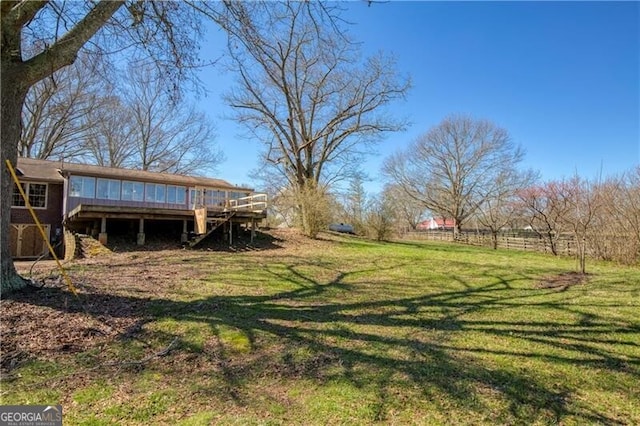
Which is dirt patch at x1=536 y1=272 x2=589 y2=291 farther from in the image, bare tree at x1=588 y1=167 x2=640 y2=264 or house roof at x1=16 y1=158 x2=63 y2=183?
house roof at x1=16 y1=158 x2=63 y2=183

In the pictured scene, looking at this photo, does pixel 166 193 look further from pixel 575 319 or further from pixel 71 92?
pixel 575 319

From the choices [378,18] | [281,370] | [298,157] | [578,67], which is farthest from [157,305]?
[298,157]

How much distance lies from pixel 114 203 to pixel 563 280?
18.5 meters

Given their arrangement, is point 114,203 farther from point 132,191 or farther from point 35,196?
point 35,196

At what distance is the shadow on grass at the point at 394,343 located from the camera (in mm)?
3082

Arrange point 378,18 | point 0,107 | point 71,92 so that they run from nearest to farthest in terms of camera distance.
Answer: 1. point 0,107
2. point 378,18
3. point 71,92

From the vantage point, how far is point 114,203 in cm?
1762

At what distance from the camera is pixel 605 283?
29.2 ft

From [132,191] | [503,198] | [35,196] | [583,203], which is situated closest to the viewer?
[583,203]

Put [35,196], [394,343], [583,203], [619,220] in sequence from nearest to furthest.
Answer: [394,343] → [619,220] → [583,203] → [35,196]

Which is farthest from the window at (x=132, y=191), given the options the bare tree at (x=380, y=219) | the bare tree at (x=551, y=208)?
the bare tree at (x=551, y=208)

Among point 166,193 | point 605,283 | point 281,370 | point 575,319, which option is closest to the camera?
point 281,370

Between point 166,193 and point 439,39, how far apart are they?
15.8 metres

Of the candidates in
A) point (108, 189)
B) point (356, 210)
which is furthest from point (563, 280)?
point (108, 189)
